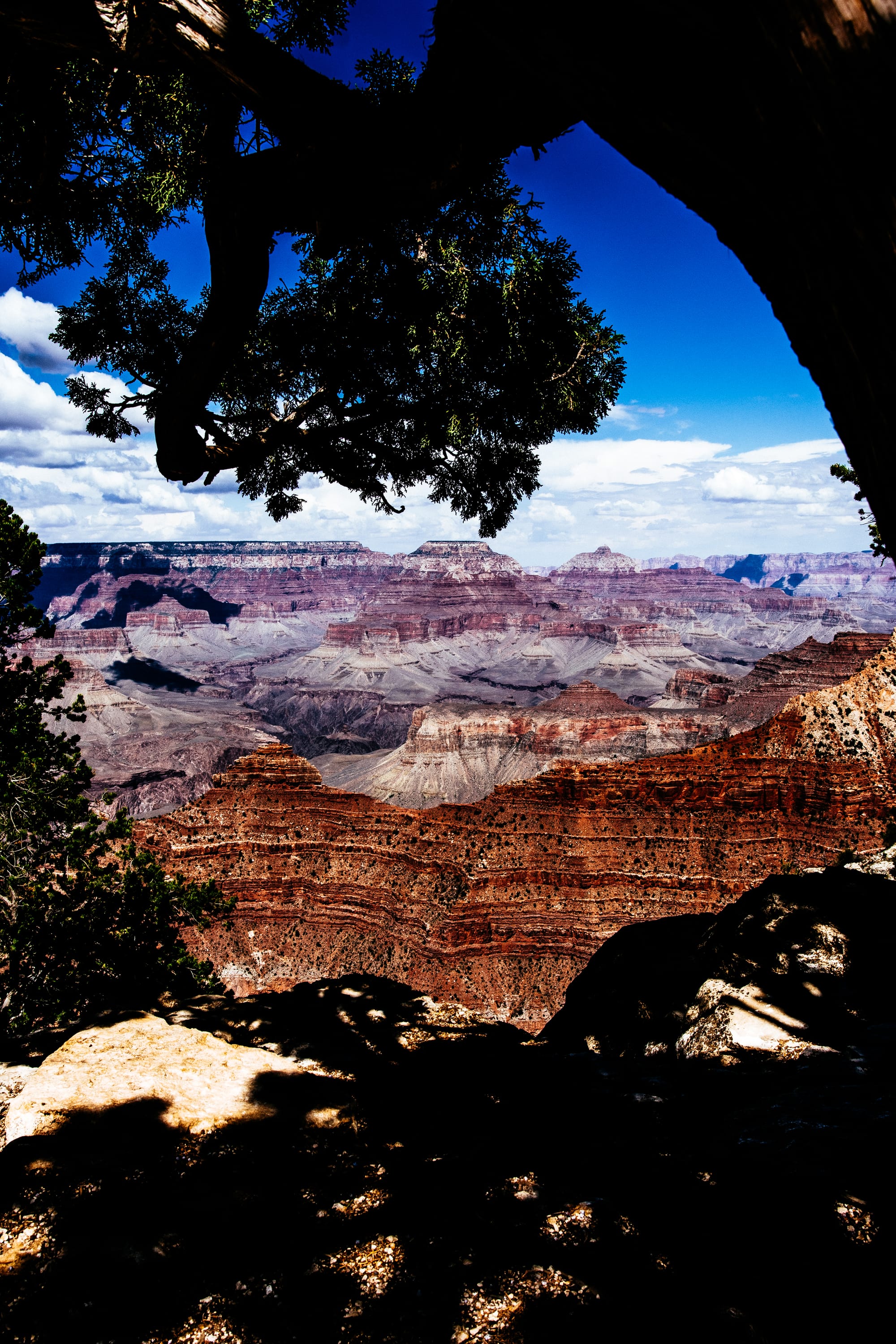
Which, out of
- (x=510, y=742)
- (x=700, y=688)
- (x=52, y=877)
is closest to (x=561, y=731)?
(x=510, y=742)

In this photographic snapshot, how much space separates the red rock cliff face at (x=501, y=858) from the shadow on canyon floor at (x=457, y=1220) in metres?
27.4

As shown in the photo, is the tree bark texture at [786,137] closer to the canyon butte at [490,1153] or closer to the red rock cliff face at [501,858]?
the canyon butte at [490,1153]

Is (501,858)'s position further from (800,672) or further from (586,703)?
(800,672)

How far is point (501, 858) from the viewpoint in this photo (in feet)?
110

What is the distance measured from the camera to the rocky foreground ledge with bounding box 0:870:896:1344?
65.1 inches

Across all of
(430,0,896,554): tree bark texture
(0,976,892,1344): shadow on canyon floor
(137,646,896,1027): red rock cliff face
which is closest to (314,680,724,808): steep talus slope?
(137,646,896,1027): red rock cliff face

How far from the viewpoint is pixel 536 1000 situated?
2877 centimetres

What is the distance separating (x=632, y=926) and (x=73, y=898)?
7854 millimetres

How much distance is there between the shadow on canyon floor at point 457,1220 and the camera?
1636 mm

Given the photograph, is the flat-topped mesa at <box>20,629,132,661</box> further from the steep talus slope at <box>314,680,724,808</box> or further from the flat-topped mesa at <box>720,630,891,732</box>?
the flat-topped mesa at <box>720,630,891,732</box>

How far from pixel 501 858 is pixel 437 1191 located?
106ft

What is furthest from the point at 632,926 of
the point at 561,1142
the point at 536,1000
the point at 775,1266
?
the point at 536,1000

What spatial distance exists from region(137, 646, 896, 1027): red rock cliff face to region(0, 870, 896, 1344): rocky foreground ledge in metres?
26.7

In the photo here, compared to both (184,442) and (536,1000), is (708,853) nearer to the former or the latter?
(536,1000)
